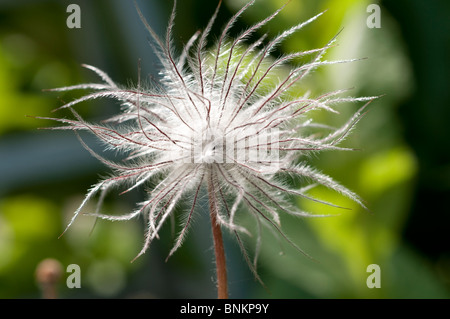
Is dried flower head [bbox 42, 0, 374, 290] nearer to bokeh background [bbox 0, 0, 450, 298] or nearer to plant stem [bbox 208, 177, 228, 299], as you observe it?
plant stem [bbox 208, 177, 228, 299]

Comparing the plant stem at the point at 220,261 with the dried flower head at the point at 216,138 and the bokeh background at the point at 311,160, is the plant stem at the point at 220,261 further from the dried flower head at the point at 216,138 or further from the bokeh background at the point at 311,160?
the bokeh background at the point at 311,160

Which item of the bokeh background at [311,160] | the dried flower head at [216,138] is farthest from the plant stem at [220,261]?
the bokeh background at [311,160]

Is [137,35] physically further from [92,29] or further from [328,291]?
[328,291]

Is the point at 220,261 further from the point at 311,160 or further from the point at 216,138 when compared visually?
the point at 311,160

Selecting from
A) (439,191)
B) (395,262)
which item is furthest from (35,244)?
(439,191)

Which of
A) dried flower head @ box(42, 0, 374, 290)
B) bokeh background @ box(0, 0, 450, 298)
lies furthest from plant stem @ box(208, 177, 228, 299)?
bokeh background @ box(0, 0, 450, 298)

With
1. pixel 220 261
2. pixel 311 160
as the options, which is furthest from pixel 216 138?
pixel 311 160
